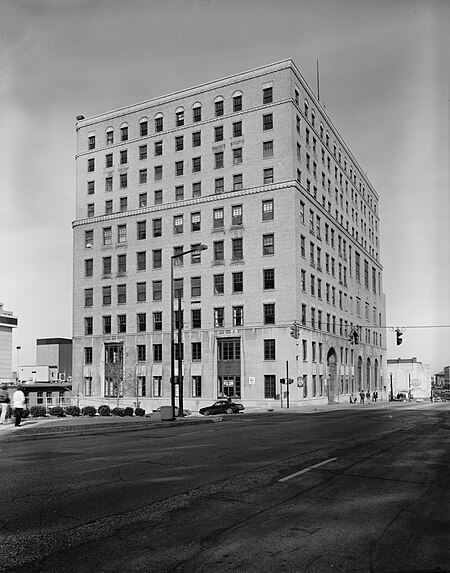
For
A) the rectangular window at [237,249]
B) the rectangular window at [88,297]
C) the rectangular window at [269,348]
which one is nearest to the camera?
the rectangular window at [269,348]

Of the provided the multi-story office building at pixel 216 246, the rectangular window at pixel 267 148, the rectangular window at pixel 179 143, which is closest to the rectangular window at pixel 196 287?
the multi-story office building at pixel 216 246

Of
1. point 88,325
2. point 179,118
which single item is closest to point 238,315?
point 88,325

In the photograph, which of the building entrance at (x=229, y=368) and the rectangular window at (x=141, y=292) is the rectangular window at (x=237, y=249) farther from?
the rectangular window at (x=141, y=292)

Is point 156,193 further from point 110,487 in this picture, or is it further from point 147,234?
point 110,487

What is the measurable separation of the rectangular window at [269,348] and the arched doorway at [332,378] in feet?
44.3

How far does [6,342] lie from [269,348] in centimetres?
6565

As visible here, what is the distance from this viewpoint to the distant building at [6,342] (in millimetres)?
112125

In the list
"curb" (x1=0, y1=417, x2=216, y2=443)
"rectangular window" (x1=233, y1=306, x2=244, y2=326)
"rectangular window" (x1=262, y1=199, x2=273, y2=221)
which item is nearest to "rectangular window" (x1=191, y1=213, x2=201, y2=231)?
"rectangular window" (x1=262, y1=199, x2=273, y2=221)

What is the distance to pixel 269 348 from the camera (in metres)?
66.8

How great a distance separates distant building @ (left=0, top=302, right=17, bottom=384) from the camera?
368 ft

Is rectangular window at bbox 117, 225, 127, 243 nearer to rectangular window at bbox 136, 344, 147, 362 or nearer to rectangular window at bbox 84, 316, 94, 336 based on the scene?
rectangular window at bbox 84, 316, 94, 336

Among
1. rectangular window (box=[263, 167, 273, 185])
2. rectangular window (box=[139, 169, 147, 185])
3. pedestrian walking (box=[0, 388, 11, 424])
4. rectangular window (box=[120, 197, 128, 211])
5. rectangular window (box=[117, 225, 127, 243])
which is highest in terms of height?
rectangular window (box=[139, 169, 147, 185])

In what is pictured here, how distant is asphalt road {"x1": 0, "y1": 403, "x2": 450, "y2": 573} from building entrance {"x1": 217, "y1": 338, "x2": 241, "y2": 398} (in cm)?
5170

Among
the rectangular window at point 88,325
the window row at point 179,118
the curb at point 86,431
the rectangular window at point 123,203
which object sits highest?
the window row at point 179,118
